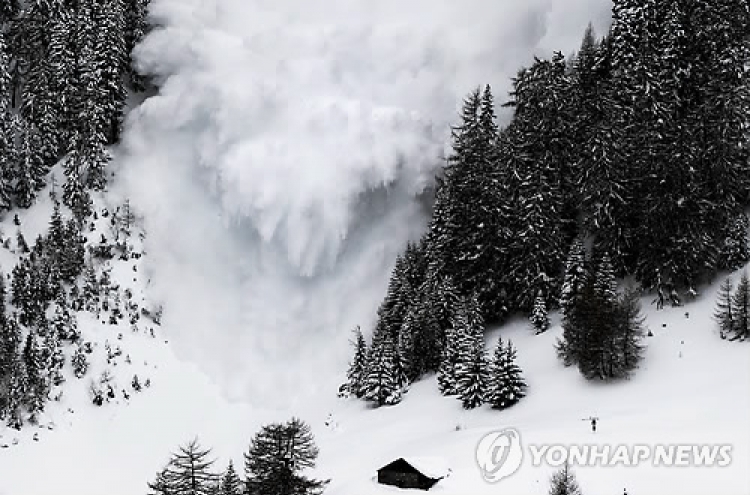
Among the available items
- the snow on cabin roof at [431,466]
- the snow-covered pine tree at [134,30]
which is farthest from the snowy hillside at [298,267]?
the snow-covered pine tree at [134,30]

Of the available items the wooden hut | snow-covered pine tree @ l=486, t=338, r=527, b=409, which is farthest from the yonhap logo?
snow-covered pine tree @ l=486, t=338, r=527, b=409

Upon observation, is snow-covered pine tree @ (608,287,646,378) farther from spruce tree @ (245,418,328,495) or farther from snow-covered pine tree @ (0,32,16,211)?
snow-covered pine tree @ (0,32,16,211)

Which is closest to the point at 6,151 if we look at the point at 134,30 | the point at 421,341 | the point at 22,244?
the point at 22,244

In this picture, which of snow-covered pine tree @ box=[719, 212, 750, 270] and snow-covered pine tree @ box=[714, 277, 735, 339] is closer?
snow-covered pine tree @ box=[714, 277, 735, 339]

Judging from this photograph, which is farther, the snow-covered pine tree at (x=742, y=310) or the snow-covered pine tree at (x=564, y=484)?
A: the snow-covered pine tree at (x=742, y=310)

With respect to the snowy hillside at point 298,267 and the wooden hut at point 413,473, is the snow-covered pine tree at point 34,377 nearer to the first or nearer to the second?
the snowy hillside at point 298,267

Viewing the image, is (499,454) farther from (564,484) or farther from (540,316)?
(540,316)
